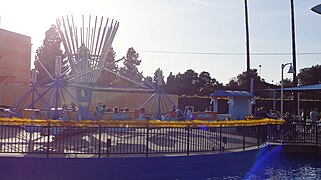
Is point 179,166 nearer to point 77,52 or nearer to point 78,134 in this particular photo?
point 78,134

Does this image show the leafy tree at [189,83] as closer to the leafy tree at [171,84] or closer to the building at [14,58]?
the leafy tree at [171,84]

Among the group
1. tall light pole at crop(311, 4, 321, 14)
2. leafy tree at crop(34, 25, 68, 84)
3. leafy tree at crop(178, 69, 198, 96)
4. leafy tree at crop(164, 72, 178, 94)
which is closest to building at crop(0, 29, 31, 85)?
leafy tree at crop(34, 25, 68, 84)

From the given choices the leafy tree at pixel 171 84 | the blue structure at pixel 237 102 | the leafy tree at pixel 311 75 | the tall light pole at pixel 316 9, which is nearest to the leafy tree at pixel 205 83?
the leafy tree at pixel 171 84

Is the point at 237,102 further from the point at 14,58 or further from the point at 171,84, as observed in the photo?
the point at 171,84

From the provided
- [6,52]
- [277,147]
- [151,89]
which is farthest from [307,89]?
[6,52]

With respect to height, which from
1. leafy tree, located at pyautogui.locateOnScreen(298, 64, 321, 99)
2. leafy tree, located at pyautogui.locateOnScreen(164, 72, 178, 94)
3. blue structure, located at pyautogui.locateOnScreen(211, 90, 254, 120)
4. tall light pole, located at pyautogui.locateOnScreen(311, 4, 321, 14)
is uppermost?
leafy tree, located at pyautogui.locateOnScreen(298, 64, 321, 99)

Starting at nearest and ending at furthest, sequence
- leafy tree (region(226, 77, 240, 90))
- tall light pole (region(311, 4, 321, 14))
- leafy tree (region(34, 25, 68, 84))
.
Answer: tall light pole (region(311, 4, 321, 14))
leafy tree (region(34, 25, 68, 84))
leafy tree (region(226, 77, 240, 90))

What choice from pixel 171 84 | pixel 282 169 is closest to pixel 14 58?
pixel 171 84

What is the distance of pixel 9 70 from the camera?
167 feet

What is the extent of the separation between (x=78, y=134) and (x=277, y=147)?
9.45m

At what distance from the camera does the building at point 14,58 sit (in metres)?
49.6

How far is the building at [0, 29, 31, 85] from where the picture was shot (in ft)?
163

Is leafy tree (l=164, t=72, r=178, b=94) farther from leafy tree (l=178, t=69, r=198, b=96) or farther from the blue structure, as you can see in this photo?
the blue structure

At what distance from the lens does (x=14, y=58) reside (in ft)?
169
